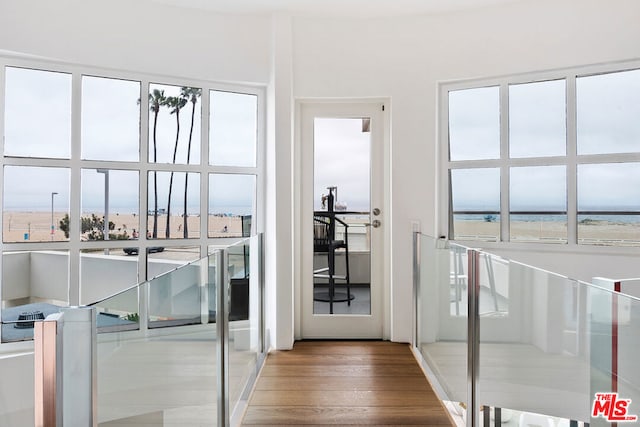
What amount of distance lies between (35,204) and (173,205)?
89 centimetres

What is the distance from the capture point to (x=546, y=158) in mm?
3295

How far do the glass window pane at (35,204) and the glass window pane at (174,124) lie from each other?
0.66 metres

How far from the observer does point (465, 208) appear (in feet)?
11.7

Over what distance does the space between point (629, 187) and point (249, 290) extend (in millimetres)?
2663

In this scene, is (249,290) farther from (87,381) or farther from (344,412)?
(87,381)

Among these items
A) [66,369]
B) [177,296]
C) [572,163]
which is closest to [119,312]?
[66,369]

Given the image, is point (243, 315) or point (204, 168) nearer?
point (243, 315)

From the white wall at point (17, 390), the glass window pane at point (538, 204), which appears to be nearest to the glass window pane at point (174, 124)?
the white wall at point (17, 390)

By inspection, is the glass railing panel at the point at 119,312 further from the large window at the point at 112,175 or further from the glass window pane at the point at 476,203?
the glass window pane at the point at 476,203

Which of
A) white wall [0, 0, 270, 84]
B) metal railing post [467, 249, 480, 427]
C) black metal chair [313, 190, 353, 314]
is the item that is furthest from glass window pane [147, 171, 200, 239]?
metal railing post [467, 249, 480, 427]

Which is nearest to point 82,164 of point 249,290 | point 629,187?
point 249,290

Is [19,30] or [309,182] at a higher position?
[19,30]

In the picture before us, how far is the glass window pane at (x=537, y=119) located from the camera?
3266 millimetres

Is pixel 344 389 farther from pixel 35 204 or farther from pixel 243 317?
pixel 35 204
